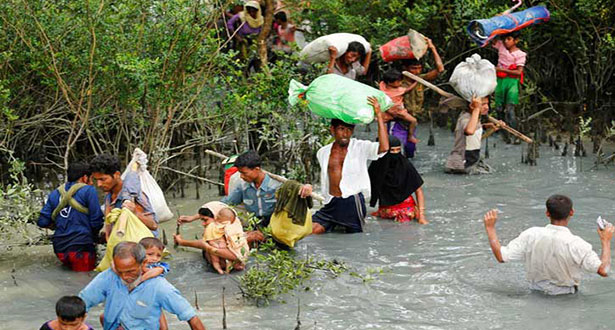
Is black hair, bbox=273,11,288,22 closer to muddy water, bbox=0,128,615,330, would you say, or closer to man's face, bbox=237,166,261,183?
muddy water, bbox=0,128,615,330

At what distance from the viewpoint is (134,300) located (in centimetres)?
500

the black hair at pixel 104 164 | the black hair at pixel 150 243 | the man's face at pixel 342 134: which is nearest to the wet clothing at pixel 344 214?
the man's face at pixel 342 134

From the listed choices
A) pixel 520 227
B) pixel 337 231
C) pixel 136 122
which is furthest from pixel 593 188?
pixel 136 122

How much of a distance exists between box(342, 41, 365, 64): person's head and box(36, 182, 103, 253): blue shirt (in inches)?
170

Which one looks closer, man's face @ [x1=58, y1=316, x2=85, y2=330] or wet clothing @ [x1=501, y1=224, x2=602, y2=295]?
man's face @ [x1=58, y1=316, x2=85, y2=330]

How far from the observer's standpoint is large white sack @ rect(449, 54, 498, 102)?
33.9 ft

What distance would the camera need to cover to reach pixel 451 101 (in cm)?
1064

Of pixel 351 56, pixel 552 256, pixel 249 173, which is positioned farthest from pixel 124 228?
pixel 351 56

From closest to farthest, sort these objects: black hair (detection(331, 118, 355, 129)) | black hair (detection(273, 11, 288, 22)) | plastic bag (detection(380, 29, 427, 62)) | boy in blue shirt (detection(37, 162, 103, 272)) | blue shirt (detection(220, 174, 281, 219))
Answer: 1. boy in blue shirt (detection(37, 162, 103, 272))
2. blue shirt (detection(220, 174, 281, 219))
3. black hair (detection(331, 118, 355, 129))
4. plastic bag (detection(380, 29, 427, 62))
5. black hair (detection(273, 11, 288, 22))

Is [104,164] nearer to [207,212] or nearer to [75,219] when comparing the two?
[75,219]

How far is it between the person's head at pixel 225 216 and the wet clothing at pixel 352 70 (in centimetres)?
374

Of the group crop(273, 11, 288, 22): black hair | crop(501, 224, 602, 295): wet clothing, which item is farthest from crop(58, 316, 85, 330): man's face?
crop(273, 11, 288, 22): black hair

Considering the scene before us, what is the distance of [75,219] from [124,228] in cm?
74

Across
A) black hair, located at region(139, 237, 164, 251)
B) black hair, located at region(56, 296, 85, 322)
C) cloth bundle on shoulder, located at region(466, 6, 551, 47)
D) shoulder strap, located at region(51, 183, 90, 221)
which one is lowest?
black hair, located at region(56, 296, 85, 322)
